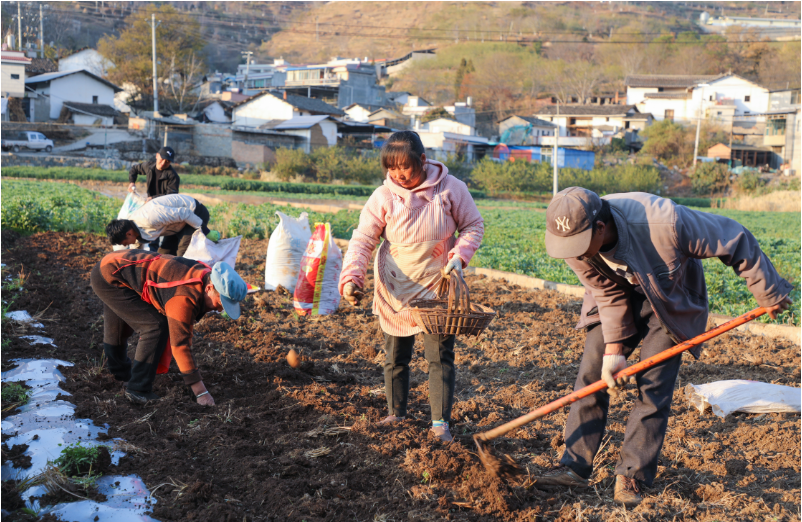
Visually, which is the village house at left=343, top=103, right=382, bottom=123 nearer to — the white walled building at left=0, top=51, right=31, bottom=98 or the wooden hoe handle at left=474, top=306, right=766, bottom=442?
the white walled building at left=0, top=51, right=31, bottom=98

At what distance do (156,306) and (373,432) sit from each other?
1.58m

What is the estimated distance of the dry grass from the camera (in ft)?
93.6

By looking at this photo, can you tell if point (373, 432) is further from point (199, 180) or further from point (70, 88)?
point (70, 88)

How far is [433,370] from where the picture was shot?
3.32 meters

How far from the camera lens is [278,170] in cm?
3316

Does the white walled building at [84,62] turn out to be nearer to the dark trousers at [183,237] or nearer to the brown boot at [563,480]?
the dark trousers at [183,237]

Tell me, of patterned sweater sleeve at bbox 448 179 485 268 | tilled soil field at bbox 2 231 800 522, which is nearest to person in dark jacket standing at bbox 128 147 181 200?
tilled soil field at bbox 2 231 800 522

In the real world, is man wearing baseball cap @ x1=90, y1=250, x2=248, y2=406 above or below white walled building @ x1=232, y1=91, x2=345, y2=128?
below

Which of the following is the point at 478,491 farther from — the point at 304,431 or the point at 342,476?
the point at 304,431

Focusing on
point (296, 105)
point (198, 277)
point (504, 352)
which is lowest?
point (504, 352)

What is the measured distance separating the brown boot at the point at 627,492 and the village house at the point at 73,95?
42.0 meters

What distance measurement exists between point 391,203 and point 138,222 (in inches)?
131

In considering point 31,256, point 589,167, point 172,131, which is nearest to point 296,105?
point 172,131

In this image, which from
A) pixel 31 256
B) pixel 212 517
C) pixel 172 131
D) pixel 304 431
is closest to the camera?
pixel 212 517
